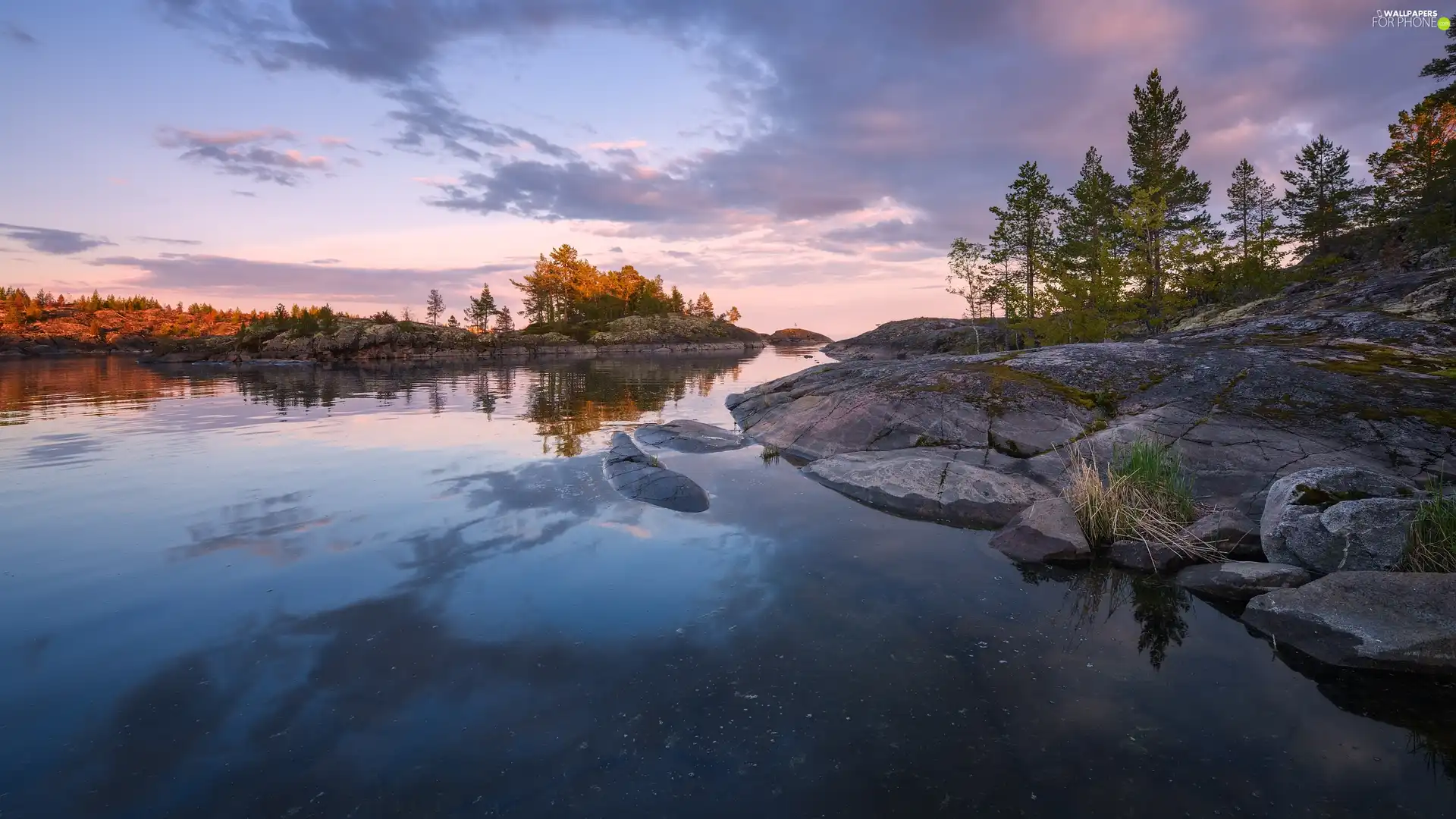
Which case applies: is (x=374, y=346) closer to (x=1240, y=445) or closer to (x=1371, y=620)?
(x=1240, y=445)

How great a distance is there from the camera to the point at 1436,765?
15.6ft

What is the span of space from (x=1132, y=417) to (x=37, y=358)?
126604mm

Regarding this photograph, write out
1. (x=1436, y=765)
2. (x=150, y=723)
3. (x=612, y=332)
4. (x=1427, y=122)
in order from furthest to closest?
(x=612, y=332) → (x=1427, y=122) → (x=150, y=723) → (x=1436, y=765)

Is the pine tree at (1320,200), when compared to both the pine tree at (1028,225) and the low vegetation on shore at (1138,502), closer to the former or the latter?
the pine tree at (1028,225)

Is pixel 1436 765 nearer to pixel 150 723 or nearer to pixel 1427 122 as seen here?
pixel 150 723

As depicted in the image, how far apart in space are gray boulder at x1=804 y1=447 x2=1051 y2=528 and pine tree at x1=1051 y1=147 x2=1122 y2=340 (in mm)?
17999

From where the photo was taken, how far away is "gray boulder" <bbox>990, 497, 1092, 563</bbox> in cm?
919

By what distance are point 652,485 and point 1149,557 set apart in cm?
880

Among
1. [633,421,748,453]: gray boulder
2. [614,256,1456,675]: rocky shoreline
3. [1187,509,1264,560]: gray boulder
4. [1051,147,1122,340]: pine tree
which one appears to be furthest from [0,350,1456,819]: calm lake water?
[1051,147,1122,340]: pine tree

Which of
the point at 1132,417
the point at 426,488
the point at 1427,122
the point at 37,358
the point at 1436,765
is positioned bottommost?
the point at 1436,765

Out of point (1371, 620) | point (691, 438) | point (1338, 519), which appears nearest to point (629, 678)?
point (1371, 620)

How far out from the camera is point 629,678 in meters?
6.07

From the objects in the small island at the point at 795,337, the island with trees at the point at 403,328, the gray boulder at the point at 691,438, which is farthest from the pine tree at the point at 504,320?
the gray boulder at the point at 691,438

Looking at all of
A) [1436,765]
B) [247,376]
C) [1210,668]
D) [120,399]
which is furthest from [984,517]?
[247,376]
